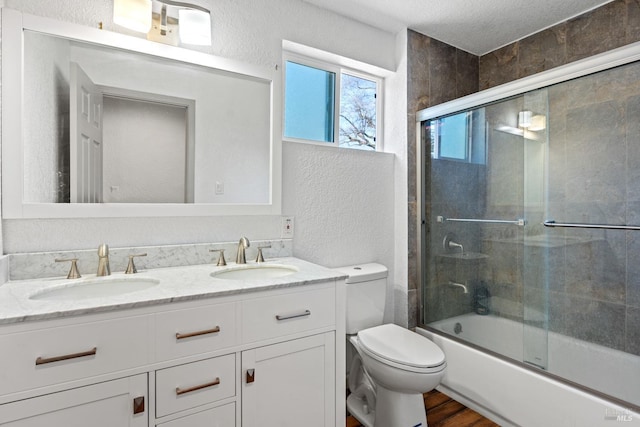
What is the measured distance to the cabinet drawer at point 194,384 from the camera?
42.2 inches

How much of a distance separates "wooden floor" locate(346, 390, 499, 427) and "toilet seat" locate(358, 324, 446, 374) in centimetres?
47

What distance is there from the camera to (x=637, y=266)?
6.06ft

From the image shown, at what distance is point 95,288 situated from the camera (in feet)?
4.31

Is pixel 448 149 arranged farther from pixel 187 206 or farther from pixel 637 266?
pixel 187 206

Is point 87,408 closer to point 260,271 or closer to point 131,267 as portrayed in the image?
point 131,267

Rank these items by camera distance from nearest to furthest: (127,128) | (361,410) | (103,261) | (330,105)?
(103,261) < (127,128) < (361,410) < (330,105)

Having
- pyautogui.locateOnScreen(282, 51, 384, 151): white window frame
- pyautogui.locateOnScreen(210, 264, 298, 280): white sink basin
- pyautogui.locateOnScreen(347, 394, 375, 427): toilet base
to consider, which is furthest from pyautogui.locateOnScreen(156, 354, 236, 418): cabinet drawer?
pyautogui.locateOnScreen(282, 51, 384, 151): white window frame

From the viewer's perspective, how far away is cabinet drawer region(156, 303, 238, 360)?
3.51 ft

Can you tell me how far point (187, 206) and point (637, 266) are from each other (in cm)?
241

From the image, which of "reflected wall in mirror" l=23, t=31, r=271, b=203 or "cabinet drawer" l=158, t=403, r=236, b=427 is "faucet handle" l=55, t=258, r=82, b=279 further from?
"cabinet drawer" l=158, t=403, r=236, b=427

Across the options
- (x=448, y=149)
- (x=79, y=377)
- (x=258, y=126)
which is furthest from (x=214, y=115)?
(x=448, y=149)

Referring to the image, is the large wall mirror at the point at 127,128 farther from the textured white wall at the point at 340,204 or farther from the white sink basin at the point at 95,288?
the white sink basin at the point at 95,288

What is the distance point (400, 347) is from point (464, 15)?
2.00 metres

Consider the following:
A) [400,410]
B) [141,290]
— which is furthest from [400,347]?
[141,290]
